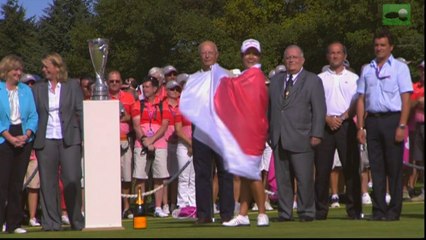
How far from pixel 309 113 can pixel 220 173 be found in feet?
4.56

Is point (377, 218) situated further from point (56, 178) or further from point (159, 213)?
point (159, 213)

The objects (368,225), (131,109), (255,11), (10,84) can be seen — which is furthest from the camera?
(255,11)

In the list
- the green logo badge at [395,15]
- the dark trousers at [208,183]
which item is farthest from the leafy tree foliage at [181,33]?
the dark trousers at [208,183]

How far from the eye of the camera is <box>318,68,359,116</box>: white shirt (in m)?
18.0

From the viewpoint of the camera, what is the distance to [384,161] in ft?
54.6

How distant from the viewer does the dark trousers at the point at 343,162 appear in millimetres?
17516

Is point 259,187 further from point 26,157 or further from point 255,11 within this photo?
point 255,11

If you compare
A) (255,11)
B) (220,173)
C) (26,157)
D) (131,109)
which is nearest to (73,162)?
(26,157)

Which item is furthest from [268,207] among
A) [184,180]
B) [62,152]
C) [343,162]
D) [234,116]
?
[234,116]

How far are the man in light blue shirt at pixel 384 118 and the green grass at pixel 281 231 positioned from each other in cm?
37

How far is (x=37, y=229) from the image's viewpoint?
17.7 meters

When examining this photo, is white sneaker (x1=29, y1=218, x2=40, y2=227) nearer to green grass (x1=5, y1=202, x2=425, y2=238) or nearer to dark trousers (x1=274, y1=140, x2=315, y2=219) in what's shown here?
green grass (x1=5, y1=202, x2=425, y2=238)

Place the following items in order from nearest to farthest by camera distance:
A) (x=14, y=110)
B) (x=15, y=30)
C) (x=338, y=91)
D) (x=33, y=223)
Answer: (x=14, y=110), (x=338, y=91), (x=33, y=223), (x=15, y=30)

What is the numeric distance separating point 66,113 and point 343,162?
12.3ft
